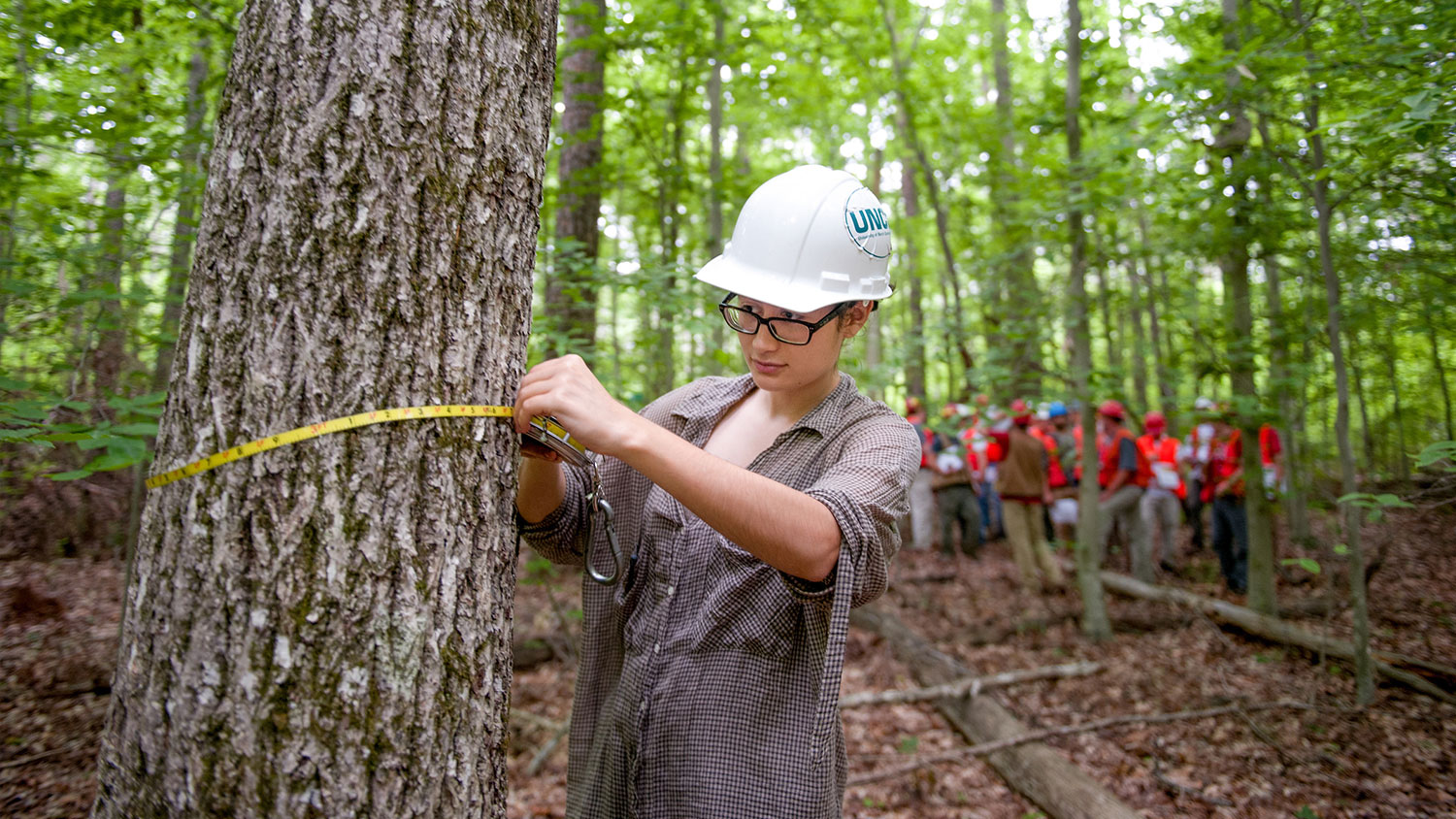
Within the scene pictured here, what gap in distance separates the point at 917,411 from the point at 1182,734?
5356 millimetres

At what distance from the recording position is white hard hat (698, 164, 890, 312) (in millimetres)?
1749

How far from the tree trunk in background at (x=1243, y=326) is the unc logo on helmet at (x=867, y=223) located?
448cm

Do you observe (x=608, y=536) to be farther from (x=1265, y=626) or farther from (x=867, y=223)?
(x=1265, y=626)

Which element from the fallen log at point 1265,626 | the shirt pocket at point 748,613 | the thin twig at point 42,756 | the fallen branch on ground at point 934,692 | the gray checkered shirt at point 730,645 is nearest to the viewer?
the gray checkered shirt at point 730,645

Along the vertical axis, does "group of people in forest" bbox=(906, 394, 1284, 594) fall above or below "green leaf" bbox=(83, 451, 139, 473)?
below

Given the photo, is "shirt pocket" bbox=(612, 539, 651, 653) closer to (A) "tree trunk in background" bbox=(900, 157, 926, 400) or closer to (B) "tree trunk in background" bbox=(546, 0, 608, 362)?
(B) "tree trunk in background" bbox=(546, 0, 608, 362)

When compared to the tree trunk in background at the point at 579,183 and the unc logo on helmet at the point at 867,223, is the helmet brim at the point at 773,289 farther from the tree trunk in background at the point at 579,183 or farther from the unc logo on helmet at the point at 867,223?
the tree trunk in background at the point at 579,183

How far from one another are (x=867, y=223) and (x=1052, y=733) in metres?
3.80

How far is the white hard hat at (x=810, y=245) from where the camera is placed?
5.74 ft

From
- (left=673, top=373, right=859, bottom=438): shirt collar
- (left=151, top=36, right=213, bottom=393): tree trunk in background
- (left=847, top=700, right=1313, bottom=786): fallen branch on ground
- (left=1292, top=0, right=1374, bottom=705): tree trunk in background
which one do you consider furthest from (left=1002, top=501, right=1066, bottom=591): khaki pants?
(left=151, top=36, right=213, bottom=393): tree trunk in background

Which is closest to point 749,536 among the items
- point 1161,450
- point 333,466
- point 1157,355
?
point 333,466

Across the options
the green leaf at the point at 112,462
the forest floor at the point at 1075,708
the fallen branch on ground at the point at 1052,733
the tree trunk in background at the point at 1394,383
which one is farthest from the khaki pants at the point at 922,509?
the green leaf at the point at 112,462

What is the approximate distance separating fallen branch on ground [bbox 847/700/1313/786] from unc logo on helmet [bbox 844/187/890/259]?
327cm

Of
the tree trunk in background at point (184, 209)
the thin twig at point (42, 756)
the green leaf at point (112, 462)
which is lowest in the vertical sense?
the thin twig at point (42, 756)
